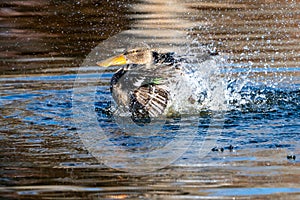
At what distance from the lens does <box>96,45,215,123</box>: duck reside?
308 inches

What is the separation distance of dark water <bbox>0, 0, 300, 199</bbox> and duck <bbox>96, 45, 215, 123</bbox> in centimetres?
31

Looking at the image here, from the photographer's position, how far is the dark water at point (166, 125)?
568 cm

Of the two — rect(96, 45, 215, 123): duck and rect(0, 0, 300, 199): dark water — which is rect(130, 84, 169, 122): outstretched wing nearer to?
rect(96, 45, 215, 123): duck

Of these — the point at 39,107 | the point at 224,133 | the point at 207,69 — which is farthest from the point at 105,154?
the point at 207,69

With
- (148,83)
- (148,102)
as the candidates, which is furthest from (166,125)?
(148,83)

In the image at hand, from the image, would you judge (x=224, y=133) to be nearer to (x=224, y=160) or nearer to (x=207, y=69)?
(x=224, y=160)

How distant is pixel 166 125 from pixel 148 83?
78 centimetres

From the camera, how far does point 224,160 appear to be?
616cm

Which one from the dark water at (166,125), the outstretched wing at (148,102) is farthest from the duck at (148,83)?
the dark water at (166,125)

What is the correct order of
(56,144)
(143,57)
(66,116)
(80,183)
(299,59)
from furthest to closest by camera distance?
1. (299,59)
2. (143,57)
3. (66,116)
4. (56,144)
5. (80,183)

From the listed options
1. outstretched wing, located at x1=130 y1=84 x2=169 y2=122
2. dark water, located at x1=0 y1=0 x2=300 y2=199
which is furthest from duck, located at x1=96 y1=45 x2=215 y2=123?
dark water, located at x1=0 y1=0 x2=300 y2=199

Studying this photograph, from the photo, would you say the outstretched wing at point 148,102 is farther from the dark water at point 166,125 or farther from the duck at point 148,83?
the dark water at point 166,125

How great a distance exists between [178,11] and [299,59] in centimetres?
395

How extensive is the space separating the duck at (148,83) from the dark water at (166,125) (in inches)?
12.1
